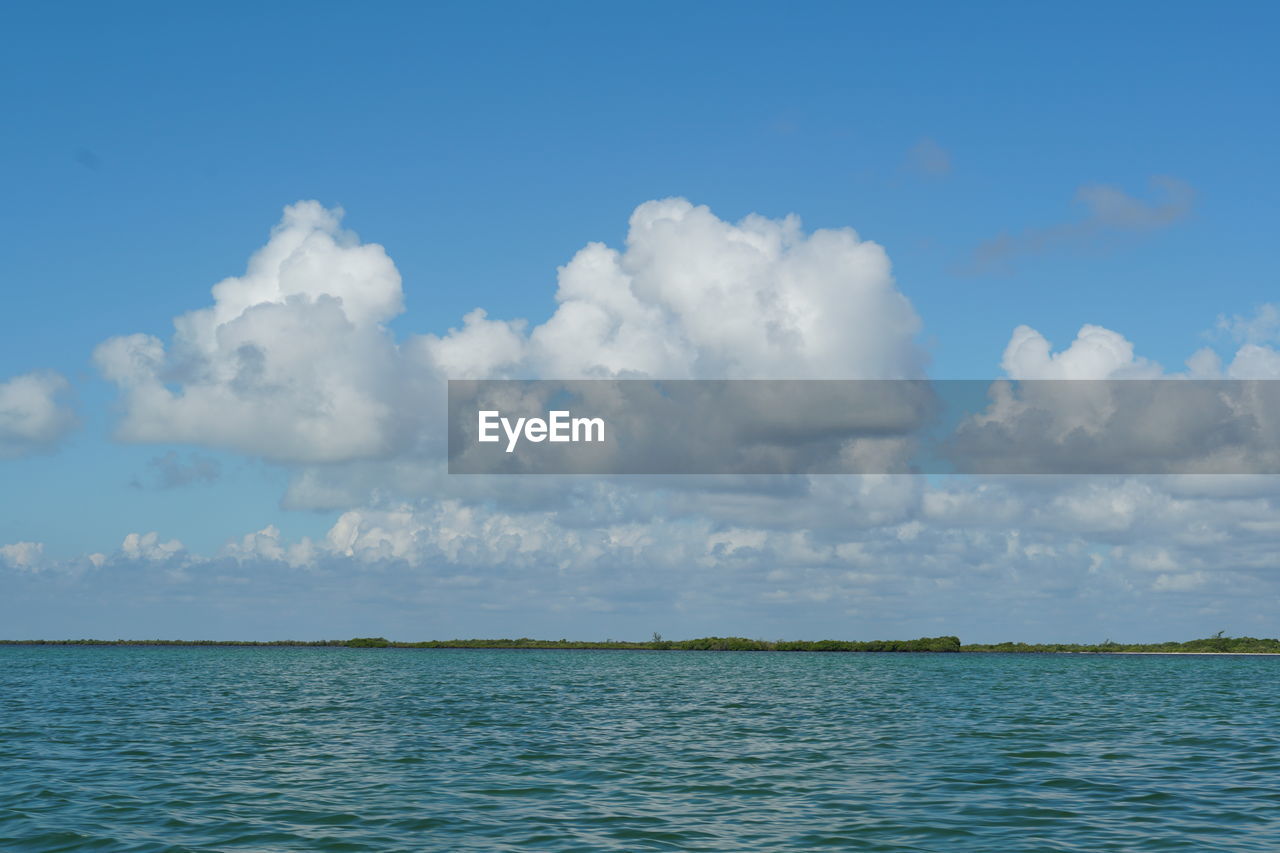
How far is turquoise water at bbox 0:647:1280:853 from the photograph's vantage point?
26797 mm

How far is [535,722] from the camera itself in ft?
182

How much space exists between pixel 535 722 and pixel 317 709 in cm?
1602

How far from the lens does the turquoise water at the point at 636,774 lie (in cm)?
2680

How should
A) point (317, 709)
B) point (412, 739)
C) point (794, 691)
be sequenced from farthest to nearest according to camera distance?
1. point (794, 691)
2. point (317, 709)
3. point (412, 739)

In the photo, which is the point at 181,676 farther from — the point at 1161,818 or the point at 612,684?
the point at 1161,818

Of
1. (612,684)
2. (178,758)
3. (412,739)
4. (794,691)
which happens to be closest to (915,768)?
(412,739)

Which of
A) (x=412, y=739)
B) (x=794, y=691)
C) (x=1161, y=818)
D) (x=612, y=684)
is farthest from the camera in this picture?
(x=612, y=684)

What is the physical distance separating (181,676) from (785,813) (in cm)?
9332

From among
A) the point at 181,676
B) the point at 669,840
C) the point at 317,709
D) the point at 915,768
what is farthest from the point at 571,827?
the point at 181,676

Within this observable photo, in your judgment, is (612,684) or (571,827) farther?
(612,684)

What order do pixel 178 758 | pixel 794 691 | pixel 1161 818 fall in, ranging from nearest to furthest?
pixel 1161 818 → pixel 178 758 → pixel 794 691

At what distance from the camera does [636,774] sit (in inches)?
1438

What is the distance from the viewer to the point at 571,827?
27562mm

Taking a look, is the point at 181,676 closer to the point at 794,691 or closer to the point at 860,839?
the point at 794,691
